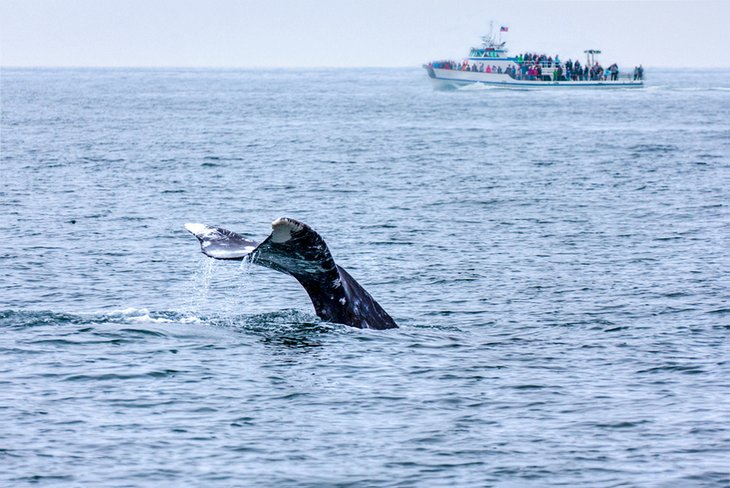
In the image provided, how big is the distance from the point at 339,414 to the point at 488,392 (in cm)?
198

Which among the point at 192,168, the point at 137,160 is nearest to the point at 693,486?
the point at 192,168

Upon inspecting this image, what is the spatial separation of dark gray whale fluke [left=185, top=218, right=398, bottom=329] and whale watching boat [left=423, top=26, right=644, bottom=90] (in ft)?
399

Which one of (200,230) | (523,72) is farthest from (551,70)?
(200,230)

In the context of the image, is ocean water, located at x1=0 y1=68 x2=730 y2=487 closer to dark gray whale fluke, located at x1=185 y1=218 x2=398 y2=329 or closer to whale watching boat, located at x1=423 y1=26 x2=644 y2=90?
dark gray whale fluke, located at x1=185 y1=218 x2=398 y2=329

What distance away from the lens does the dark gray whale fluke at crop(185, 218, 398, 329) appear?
12.7 metres

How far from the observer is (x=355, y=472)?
37.0 feet

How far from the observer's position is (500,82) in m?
140

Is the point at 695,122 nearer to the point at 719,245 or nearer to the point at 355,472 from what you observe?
the point at 719,245

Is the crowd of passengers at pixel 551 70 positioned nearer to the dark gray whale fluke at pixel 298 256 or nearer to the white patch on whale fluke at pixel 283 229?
the dark gray whale fluke at pixel 298 256

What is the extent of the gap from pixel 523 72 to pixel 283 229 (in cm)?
12806

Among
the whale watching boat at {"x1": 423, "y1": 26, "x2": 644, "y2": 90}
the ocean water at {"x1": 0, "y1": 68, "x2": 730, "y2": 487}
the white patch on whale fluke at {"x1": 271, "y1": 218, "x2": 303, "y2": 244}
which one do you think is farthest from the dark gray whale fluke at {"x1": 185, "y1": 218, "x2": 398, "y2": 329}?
the whale watching boat at {"x1": 423, "y1": 26, "x2": 644, "y2": 90}

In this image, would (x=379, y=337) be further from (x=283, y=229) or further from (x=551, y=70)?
(x=551, y=70)

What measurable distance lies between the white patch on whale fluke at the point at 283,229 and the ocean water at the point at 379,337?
204 cm

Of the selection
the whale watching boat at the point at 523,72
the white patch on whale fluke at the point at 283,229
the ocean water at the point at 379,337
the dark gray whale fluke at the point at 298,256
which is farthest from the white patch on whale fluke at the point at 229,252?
the whale watching boat at the point at 523,72
